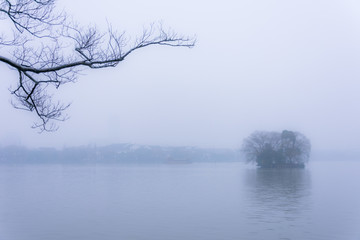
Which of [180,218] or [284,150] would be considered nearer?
[180,218]

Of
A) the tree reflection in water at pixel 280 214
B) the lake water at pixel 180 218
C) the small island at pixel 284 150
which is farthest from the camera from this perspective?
the small island at pixel 284 150

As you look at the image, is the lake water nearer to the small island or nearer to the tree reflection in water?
the tree reflection in water

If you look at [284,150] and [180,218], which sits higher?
[284,150]

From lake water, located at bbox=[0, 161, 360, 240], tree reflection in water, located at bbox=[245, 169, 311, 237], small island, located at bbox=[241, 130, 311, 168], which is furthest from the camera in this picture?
small island, located at bbox=[241, 130, 311, 168]

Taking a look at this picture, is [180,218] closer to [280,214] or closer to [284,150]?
[280,214]

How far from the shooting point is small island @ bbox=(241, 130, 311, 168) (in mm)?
84562

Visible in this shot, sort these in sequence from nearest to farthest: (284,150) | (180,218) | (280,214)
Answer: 1. (180,218)
2. (280,214)
3. (284,150)

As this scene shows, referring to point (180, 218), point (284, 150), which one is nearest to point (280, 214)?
point (180, 218)

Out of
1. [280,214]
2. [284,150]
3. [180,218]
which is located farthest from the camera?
[284,150]

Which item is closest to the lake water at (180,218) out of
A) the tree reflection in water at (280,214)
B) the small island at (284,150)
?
the tree reflection in water at (280,214)

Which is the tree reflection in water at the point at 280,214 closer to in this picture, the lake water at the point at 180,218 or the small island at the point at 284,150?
the lake water at the point at 180,218

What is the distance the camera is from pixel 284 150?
85125 mm

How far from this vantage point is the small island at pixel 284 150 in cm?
8456

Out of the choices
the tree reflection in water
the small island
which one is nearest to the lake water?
the tree reflection in water
